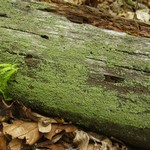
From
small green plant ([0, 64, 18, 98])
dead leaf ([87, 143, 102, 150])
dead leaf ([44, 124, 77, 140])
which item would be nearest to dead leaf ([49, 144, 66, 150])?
Answer: dead leaf ([44, 124, 77, 140])

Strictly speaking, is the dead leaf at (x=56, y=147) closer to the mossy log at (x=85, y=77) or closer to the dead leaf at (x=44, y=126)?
the dead leaf at (x=44, y=126)

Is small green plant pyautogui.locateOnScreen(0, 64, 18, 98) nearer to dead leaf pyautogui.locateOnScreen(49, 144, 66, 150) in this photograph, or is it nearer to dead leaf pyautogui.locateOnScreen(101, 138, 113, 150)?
dead leaf pyautogui.locateOnScreen(49, 144, 66, 150)

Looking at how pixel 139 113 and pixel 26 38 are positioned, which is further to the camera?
pixel 26 38

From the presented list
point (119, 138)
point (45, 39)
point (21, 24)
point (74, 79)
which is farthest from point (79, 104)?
point (21, 24)

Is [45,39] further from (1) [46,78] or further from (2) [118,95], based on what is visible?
(2) [118,95]

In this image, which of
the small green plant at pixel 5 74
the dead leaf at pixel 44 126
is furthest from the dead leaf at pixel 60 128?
the small green plant at pixel 5 74

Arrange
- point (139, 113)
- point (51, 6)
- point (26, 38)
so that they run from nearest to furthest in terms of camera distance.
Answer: point (139, 113) < point (26, 38) < point (51, 6)
